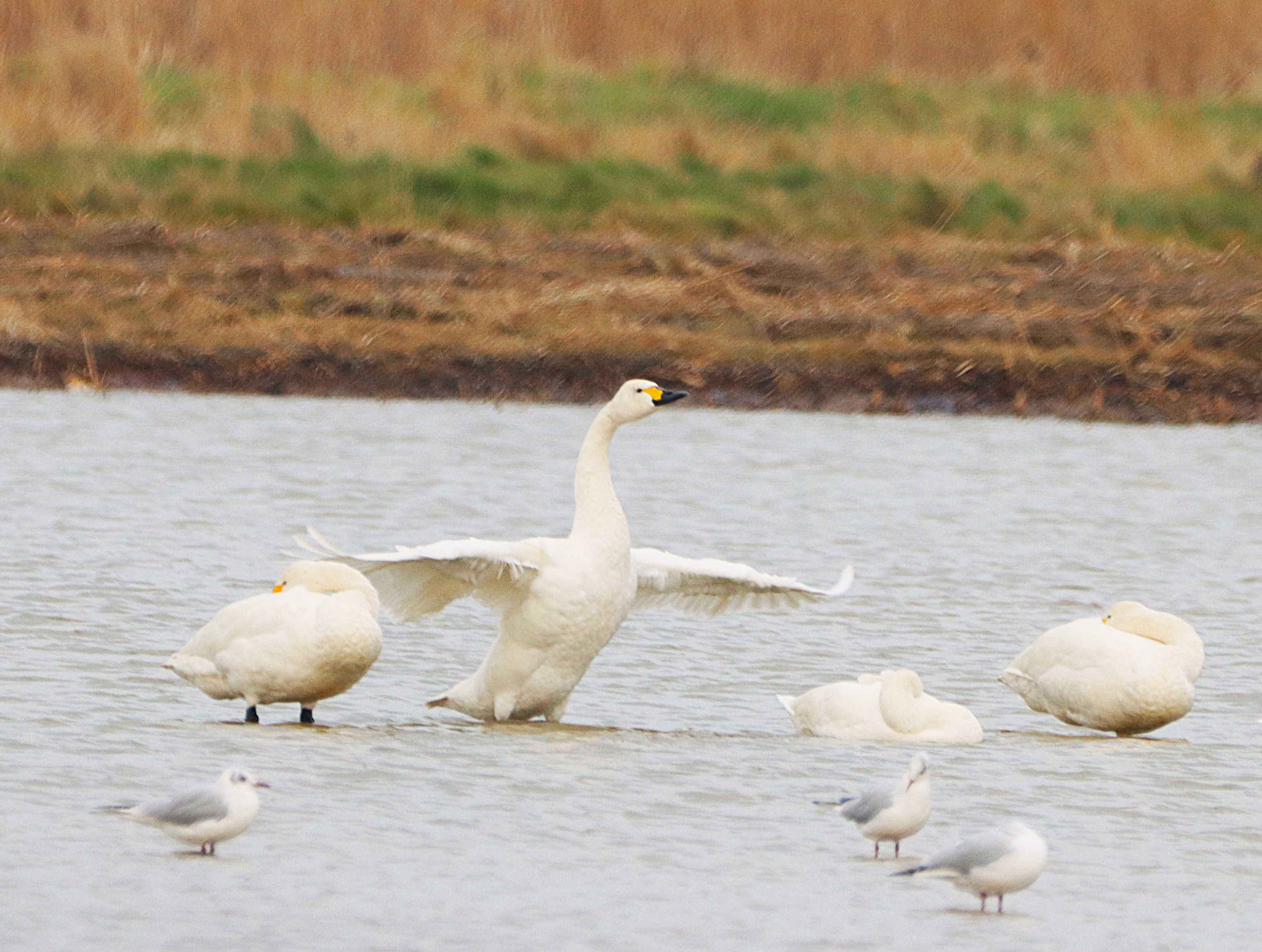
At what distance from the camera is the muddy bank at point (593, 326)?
18750mm

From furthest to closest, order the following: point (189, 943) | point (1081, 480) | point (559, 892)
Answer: point (1081, 480) → point (559, 892) → point (189, 943)

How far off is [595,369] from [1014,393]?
3.22 meters

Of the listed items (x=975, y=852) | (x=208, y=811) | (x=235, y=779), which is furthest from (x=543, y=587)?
(x=975, y=852)

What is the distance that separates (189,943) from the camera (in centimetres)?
566

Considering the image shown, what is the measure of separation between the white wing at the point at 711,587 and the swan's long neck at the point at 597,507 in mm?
278

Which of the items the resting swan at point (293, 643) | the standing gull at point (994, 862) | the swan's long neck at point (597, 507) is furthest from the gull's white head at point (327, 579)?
the standing gull at point (994, 862)

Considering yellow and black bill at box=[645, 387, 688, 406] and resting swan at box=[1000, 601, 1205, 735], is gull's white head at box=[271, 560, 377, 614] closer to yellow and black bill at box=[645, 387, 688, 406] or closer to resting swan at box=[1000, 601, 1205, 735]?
yellow and black bill at box=[645, 387, 688, 406]

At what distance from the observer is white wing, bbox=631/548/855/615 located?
9125 millimetres

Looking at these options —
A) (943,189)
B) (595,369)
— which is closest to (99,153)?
(595,369)

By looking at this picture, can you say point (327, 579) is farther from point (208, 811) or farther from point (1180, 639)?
point (1180, 639)

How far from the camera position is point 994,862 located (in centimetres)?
613

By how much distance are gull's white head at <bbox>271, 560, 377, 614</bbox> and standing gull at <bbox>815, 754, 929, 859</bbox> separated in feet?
7.49

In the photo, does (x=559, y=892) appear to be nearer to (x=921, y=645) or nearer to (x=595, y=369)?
(x=921, y=645)

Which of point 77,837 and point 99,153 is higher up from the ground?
point 99,153
